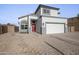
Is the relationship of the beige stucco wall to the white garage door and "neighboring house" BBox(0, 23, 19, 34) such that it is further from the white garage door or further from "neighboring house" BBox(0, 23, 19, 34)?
the white garage door

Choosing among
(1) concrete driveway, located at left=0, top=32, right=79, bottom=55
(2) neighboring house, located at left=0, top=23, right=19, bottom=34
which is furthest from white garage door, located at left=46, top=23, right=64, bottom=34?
(2) neighboring house, located at left=0, top=23, right=19, bottom=34

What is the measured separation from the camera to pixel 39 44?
3328 millimetres

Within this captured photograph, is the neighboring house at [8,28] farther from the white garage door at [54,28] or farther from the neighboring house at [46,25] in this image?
the white garage door at [54,28]

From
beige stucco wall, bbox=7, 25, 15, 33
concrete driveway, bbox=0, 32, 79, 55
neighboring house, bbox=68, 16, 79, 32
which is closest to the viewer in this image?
concrete driveway, bbox=0, 32, 79, 55

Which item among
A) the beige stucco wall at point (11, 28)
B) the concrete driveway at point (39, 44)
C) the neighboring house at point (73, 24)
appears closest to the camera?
the concrete driveway at point (39, 44)

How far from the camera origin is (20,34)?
3.71m

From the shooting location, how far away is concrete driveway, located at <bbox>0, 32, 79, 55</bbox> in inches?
124

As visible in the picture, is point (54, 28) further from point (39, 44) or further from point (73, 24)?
point (39, 44)

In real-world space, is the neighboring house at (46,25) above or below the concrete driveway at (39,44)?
above

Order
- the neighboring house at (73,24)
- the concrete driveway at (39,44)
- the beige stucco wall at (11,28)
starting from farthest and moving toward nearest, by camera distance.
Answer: the beige stucco wall at (11,28) < the neighboring house at (73,24) < the concrete driveway at (39,44)

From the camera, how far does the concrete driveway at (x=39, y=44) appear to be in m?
3.15

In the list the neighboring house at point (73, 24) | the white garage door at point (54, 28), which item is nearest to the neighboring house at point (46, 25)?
the white garage door at point (54, 28)
